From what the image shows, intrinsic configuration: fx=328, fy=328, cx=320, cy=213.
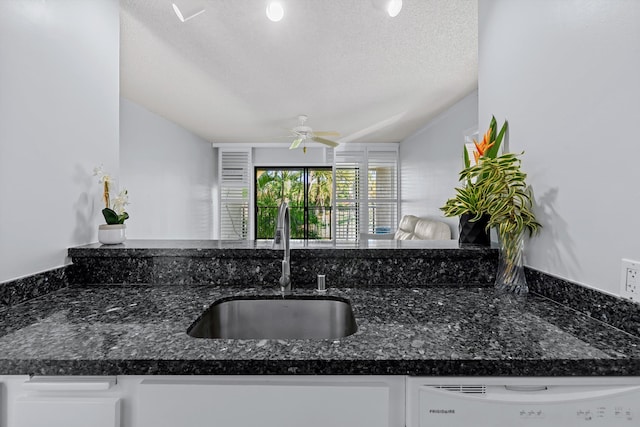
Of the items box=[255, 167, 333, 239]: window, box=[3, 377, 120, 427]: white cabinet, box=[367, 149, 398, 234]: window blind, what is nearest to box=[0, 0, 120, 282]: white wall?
box=[3, 377, 120, 427]: white cabinet

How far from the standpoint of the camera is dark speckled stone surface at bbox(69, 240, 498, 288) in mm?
1350

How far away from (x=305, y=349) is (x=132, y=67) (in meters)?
3.20

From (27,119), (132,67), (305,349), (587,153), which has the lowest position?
(305,349)

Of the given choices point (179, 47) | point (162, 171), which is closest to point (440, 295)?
point (179, 47)

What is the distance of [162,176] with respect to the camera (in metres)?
4.51

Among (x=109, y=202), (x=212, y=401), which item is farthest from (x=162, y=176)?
(x=212, y=401)

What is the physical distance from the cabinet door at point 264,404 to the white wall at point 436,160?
3.43 metres

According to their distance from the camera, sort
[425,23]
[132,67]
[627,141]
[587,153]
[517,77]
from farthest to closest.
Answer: [132,67] → [425,23] → [517,77] → [587,153] → [627,141]

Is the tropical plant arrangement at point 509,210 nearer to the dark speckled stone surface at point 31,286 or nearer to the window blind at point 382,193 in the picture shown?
the dark speckled stone surface at point 31,286

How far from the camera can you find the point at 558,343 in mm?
792

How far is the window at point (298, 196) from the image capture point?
6648 mm

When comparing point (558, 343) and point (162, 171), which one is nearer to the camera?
point (558, 343)

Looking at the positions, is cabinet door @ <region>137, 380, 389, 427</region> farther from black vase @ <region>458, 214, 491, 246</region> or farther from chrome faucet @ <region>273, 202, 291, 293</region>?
black vase @ <region>458, 214, 491, 246</region>

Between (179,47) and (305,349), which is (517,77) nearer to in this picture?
(305,349)
